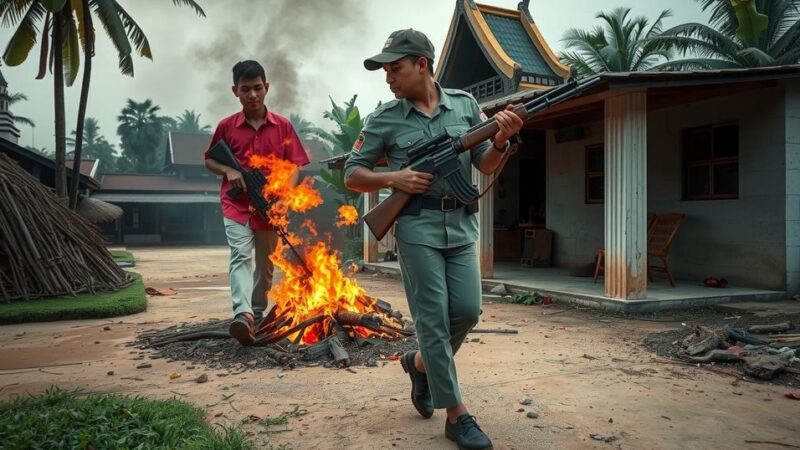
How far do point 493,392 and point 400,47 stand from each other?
2221 millimetres

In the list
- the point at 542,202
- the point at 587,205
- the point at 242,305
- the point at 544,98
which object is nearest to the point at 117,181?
the point at 542,202

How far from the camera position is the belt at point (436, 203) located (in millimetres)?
2818

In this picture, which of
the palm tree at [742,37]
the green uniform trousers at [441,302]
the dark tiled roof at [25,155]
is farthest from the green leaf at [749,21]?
the dark tiled roof at [25,155]

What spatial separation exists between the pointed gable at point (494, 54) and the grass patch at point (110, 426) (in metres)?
9.93

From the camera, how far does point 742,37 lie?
1986cm

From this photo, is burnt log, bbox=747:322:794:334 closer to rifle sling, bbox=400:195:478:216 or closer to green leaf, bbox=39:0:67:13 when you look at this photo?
rifle sling, bbox=400:195:478:216

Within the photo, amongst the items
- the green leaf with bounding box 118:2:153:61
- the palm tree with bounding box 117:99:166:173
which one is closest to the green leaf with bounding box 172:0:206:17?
the green leaf with bounding box 118:2:153:61

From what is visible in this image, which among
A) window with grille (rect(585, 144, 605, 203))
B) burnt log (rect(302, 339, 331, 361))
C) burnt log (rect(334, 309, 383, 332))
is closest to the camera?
burnt log (rect(302, 339, 331, 361))

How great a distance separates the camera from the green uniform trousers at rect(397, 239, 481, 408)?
2697 mm

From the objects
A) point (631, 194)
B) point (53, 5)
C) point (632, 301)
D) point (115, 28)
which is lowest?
point (632, 301)

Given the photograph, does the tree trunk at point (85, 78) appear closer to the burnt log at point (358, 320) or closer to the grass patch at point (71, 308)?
the grass patch at point (71, 308)

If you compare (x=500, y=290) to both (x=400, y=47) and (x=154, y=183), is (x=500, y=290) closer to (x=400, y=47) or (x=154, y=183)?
(x=400, y=47)

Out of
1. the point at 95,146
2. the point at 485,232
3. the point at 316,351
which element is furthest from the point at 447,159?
the point at 95,146

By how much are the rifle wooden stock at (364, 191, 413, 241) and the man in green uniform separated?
4 cm
